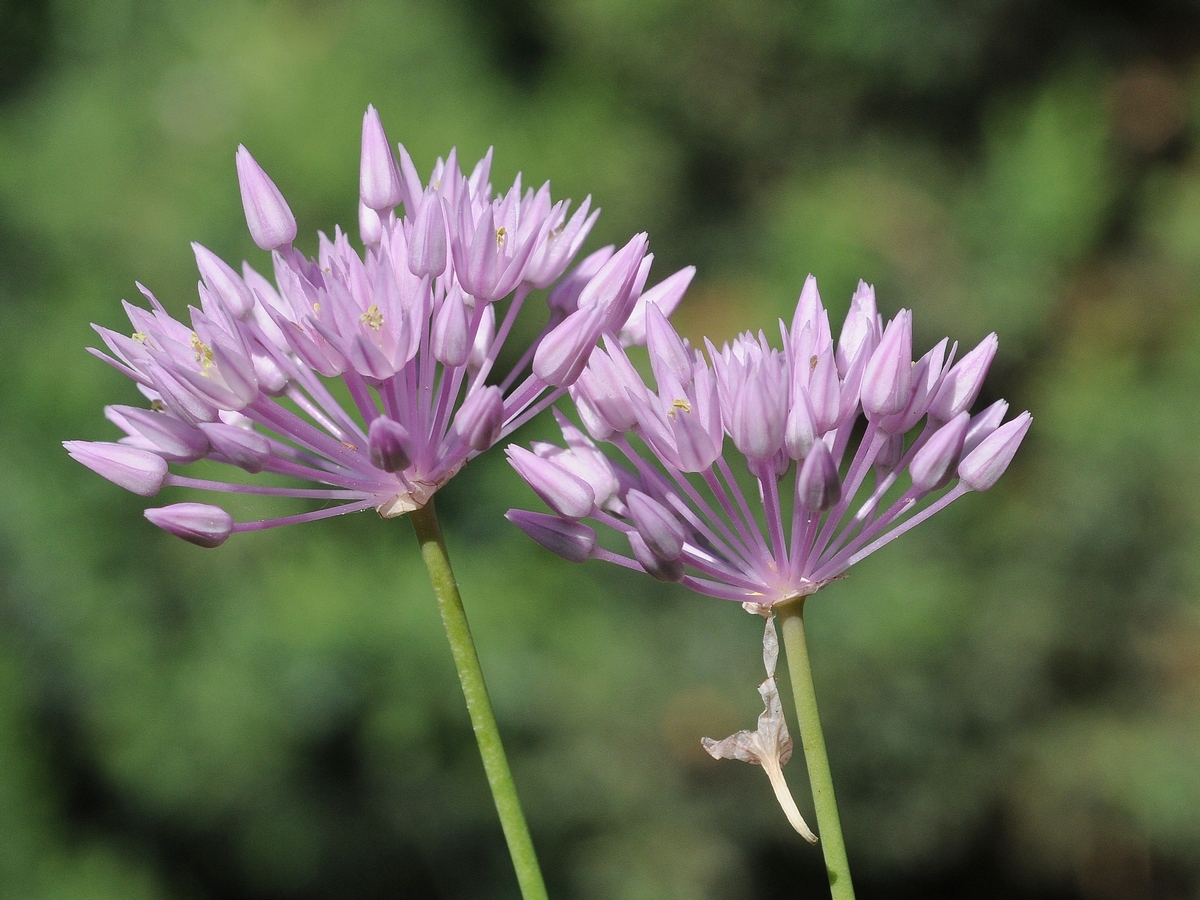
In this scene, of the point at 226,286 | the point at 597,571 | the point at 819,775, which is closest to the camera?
the point at 819,775

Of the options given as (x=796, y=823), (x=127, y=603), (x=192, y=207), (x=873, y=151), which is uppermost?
(x=873, y=151)

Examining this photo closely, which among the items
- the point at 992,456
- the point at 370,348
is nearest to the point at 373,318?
the point at 370,348

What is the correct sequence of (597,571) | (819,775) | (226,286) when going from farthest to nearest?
(597,571), (226,286), (819,775)

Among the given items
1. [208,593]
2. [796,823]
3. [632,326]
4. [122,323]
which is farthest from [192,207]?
[796,823]

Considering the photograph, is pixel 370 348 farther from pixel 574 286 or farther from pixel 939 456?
pixel 939 456

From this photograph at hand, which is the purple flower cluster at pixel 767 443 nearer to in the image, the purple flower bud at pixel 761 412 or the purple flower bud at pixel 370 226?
the purple flower bud at pixel 761 412

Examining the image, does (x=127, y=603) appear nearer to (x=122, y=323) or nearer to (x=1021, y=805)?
(x=122, y=323)
